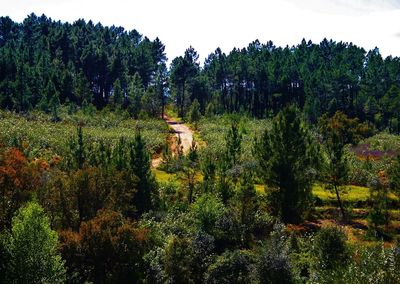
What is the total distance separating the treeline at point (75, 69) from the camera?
271 feet

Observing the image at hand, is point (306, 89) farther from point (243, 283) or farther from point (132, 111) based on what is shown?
point (243, 283)

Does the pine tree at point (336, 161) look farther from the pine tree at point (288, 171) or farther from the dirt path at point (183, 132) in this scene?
the dirt path at point (183, 132)

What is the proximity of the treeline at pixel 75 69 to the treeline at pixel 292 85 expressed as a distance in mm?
8274

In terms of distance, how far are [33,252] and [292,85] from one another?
316ft

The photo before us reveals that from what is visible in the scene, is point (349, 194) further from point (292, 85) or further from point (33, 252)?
point (292, 85)

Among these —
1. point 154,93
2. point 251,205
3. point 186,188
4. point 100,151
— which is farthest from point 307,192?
point 154,93

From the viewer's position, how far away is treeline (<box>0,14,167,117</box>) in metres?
82.8

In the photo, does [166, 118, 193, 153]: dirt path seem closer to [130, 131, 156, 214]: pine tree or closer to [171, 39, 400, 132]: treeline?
[171, 39, 400, 132]: treeline

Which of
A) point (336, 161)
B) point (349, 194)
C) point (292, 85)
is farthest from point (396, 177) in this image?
point (292, 85)

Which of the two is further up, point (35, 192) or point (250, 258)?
point (35, 192)

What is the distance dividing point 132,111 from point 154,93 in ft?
28.7

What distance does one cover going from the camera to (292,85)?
11300 cm

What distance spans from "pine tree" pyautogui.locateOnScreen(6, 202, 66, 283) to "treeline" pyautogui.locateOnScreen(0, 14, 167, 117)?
53.1 metres

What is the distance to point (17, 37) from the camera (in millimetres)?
127125
